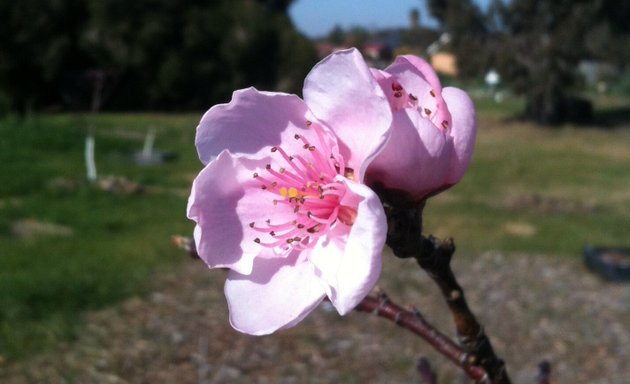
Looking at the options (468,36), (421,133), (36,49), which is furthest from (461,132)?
(36,49)

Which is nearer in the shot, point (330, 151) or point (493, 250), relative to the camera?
point (330, 151)

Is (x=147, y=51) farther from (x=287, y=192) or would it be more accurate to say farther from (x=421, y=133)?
(x=421, y=133)

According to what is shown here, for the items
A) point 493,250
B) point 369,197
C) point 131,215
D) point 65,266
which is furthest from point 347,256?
point 131,215

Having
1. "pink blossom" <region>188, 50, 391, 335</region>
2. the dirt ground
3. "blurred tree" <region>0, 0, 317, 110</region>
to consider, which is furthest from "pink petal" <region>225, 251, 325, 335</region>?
"blurred tree" <region>0, 0, 317, 110</region>

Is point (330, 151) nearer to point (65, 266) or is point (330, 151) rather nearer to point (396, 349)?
point (396, 349)

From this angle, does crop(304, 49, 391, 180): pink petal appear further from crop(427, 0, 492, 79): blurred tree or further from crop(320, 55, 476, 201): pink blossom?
crop(427, 0, 492, 79): blurred tree

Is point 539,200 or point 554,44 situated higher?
point 539,200
